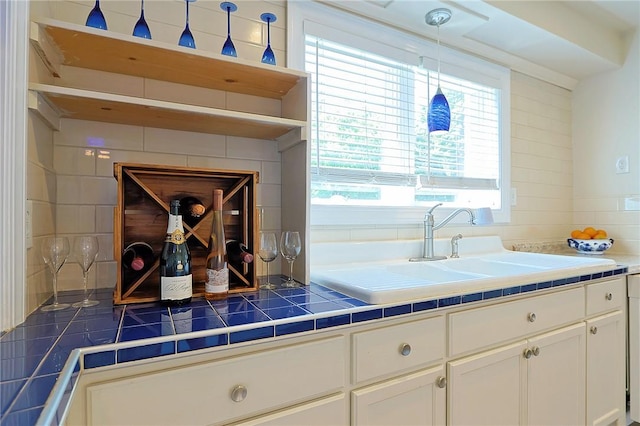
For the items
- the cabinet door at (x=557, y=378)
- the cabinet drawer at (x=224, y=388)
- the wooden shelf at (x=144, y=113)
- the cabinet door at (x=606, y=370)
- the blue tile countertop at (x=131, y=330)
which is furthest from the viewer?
the cabinet door at (x=606, y=370)

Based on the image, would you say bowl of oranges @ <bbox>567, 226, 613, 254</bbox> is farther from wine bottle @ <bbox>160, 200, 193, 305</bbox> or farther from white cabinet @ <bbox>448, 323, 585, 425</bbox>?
wine bottle @ <bbox>160, 200, 193, 305</bbox>

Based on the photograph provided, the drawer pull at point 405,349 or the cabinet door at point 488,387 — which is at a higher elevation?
the drawer pull at point 405,349

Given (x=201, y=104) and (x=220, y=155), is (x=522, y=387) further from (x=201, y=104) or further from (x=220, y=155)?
(x=201, y=104)

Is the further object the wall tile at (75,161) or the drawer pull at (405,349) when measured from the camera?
the wall tile at (75,161)

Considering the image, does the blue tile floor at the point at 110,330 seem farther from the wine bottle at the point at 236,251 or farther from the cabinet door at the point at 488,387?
the cabinet door at the point at 488,387

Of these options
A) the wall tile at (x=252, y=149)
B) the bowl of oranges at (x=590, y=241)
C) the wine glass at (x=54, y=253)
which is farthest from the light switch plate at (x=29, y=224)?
the bowl of oranges at (x=590, y=241)

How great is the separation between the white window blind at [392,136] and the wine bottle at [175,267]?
744 mm

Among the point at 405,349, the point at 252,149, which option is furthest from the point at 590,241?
the point at 252,149

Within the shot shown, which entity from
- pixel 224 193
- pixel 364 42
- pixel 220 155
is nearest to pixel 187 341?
pixel 224 193

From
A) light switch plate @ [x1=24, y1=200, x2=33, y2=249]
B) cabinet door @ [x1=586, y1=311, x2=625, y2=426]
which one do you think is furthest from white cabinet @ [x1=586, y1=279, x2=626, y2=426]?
light switch plate @ [x1=24, y1=200, x2=33, y2=249]

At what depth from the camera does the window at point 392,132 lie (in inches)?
67.2

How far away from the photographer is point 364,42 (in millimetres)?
1794

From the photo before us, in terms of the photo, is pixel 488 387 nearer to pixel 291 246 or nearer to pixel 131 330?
pixel 291 246

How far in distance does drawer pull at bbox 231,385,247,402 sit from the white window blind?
38.8 inches
